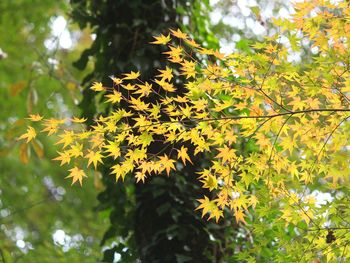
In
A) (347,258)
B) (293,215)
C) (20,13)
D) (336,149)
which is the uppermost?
(336,149)

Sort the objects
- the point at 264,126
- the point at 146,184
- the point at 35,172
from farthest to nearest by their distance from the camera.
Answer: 1. the point at 35,172
2. the point at 146,184
3. the point at 264,126

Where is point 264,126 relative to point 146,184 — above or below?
above

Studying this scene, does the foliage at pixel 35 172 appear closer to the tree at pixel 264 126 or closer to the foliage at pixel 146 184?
the foliage at pixel 146 184

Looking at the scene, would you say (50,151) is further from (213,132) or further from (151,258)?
(213,132)

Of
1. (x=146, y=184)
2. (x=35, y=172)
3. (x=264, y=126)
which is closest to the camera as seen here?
(x=264, y=126)

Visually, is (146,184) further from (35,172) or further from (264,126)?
(35,172)

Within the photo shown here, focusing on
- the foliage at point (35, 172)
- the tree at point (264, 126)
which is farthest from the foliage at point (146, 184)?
the foliage at point (35, 172)

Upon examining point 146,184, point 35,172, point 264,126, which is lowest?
point 35,172

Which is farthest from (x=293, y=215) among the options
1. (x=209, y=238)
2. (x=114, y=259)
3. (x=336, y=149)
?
(x=114, y=259)

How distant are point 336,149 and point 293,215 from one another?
299mm

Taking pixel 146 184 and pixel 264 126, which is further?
pixel 146 184

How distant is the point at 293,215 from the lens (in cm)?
200

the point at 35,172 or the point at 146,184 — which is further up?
the point at 146,184

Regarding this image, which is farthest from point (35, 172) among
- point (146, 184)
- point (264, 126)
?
point (264, 126)
